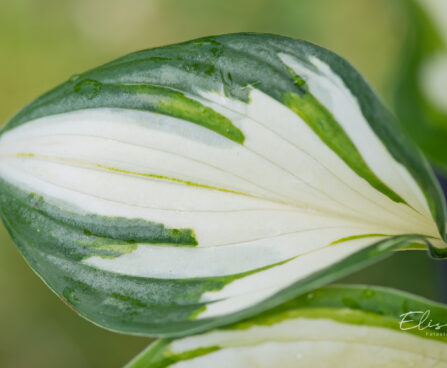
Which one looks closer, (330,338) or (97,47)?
(330,338)

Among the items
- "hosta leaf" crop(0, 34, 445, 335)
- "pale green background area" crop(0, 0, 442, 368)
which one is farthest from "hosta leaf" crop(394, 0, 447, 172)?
"pale green background area" crop(0, 0, 442, 368)

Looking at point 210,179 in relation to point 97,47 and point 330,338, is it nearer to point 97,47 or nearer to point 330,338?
point 330,338

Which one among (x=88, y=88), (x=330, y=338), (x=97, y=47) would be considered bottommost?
(x=330, y=338)

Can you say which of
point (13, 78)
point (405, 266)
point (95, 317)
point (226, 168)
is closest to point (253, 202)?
point (226, 168)

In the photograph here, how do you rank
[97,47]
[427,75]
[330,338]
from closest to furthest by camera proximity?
[330,338]
[427,75]
[97,47]

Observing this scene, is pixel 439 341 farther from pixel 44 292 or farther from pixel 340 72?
pixel 44 292

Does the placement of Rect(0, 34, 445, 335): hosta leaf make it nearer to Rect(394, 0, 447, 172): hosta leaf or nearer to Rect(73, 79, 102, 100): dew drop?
Rect(73, 79, 102, 100): dew drop

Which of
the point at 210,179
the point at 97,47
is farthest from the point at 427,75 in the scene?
the point at 97,47
